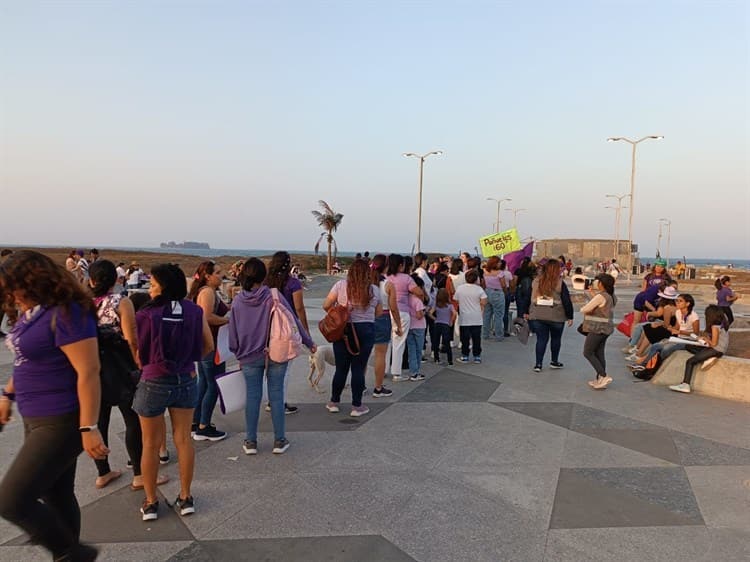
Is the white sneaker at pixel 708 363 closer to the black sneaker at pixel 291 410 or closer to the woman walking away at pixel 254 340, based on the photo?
the black sneaker at pixel 291 410

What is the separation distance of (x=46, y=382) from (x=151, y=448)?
1070 millimetres

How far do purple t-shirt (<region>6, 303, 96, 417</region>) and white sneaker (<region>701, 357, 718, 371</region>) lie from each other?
23.2 feet

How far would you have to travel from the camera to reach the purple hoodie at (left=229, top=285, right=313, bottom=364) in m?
4.44

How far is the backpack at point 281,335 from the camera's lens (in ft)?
14.6

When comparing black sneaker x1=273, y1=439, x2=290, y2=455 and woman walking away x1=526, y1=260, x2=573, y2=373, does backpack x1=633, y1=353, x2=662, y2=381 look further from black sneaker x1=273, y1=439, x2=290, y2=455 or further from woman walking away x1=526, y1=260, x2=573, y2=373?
black sneaker x1=273, y1=439, x2=290, y2=455

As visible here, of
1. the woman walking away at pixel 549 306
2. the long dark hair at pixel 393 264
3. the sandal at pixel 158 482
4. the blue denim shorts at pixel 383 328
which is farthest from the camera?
the woman walking away at pixel 549 306

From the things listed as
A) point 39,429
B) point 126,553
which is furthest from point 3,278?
point 126,553

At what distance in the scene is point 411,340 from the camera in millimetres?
7426

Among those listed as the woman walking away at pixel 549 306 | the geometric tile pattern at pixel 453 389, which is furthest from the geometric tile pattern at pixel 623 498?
the woman walking away at pixel 549 306

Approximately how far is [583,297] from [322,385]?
16.0 m

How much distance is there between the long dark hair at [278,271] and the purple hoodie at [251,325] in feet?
1.95

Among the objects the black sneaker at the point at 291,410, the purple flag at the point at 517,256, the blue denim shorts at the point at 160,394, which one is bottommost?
the black sneaker at the point at 291,410

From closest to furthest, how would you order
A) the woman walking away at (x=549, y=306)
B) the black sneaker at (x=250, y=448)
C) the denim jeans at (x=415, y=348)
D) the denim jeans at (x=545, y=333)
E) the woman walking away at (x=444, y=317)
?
the black sneaker at (x=250, y=448)
the denim jeans at (x=415, y=348)
the woman walking away at (x=549, y=306)
the denim jeans at (x=545, y=333)
the woman walking away at (x=444, y=317)

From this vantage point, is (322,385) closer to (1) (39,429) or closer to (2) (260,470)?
(2) (260,470)
